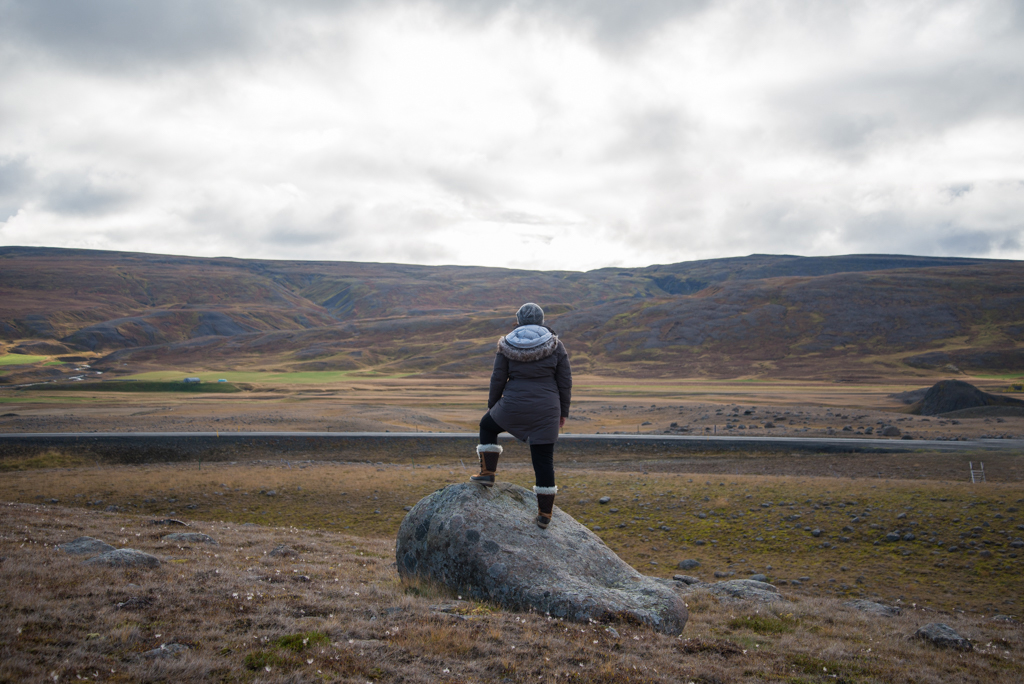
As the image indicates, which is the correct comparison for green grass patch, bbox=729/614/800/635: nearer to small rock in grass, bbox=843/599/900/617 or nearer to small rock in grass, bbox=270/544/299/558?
small rock in grass, bbox=843/599/900/617

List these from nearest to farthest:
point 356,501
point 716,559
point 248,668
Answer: point 248,668
point 716,559
point 356,501

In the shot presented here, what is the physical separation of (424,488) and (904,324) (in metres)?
187

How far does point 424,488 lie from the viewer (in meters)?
23.7

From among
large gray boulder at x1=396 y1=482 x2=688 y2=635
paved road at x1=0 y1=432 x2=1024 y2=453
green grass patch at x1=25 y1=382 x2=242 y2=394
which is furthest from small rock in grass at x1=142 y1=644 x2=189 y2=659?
green grass patch at x1=25 y1=382 x2=242 y2=394

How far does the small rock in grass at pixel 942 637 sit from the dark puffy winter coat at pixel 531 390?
6537 mm

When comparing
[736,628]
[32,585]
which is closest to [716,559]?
[736,628]

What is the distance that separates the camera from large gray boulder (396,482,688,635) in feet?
25.9

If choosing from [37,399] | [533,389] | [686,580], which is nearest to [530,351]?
[533,389]

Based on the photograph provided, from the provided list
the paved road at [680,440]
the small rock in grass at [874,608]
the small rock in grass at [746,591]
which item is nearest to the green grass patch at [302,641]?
the small rock in grass at [746,591]

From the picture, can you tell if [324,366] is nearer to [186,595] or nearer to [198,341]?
[198,341]

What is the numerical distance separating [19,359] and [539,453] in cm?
19228

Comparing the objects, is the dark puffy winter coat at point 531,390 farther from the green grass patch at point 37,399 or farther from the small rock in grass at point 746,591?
the green grass patch at point 37,399

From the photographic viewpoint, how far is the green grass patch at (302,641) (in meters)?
5.81

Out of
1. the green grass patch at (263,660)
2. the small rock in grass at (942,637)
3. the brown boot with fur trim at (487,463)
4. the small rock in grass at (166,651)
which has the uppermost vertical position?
the brown boot with fur trim at (487,463)
